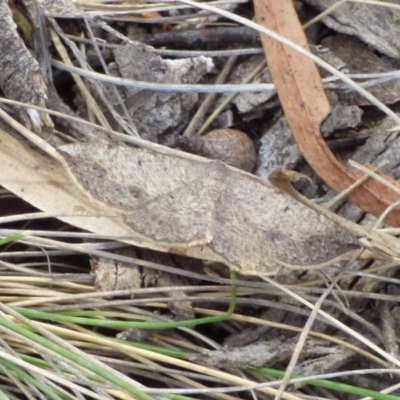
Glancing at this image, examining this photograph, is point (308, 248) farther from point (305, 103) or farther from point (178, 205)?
point (305, 103)

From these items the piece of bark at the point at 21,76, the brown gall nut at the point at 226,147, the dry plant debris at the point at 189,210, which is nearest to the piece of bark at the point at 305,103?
the dry plant debris at the point at 189,210

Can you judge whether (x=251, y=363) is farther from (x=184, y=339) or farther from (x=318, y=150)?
(x=318, y=150)

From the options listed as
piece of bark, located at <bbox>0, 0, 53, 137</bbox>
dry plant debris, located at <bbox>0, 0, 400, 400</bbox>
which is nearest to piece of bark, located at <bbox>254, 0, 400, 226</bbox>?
dry plant debris, located at <bbox>0, 0, 400, 400</bbox>

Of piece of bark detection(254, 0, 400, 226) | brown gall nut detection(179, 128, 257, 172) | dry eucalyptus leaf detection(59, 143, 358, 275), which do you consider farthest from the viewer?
brown gall nut detection(179, 128, 257, 172)

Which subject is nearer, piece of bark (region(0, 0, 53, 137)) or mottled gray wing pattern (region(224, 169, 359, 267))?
mottled gray wing pattern (region(224, 169, 359, 267))

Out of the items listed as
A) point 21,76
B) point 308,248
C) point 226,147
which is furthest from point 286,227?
point 21,76

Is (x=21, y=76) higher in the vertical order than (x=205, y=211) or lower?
higher

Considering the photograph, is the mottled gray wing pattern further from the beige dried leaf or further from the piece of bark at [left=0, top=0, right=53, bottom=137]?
the piece of bark at [left=0, top=0, right=53, bottom=137]

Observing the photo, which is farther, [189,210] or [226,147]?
[226,147]
